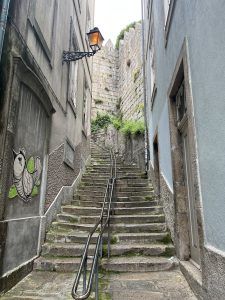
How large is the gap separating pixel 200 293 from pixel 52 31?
557 cm

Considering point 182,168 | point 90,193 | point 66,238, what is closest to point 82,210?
point 66,238

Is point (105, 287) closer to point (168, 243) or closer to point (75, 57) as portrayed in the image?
point (168, 243)

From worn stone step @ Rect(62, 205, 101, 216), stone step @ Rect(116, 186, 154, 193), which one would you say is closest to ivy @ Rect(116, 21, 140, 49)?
stone step @ Rect(116, 186, 154, 193)

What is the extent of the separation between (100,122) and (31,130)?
12.7 m

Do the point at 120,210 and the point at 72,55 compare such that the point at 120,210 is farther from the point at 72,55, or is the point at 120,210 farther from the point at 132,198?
the point at 72,55

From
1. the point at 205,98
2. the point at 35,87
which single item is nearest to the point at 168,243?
the point at 205,98

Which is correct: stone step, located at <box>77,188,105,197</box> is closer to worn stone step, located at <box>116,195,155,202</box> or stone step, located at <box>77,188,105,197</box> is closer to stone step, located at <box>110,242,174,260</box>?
worn stone step, located at <box>116,195,155,202</box>

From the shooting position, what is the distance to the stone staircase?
12.5 ft

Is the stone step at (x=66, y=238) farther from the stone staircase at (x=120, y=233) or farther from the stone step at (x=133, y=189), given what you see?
the stone step at (x=133, y=189)

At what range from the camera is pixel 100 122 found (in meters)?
16.6

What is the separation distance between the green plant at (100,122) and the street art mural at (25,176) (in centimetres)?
1163

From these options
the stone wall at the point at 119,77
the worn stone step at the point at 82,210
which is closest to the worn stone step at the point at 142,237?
the worn stone step at the point at 82,210

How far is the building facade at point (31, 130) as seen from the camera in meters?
3.09

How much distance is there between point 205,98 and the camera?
2.51 meters
